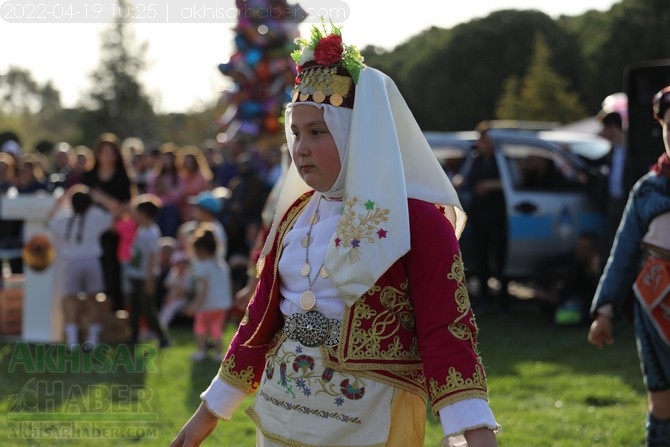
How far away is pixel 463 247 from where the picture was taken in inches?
426

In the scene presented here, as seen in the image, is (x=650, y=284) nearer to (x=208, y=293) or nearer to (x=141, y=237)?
(x=208, y=293)

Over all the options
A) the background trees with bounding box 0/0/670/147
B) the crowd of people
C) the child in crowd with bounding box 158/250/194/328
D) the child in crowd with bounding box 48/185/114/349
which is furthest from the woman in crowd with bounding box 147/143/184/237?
the background trees with bounding box 0/0/670/147

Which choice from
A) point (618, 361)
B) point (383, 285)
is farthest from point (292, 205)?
point (618, 361)

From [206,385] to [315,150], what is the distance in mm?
4961

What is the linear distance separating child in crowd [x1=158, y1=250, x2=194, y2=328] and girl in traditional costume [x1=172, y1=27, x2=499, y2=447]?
711 cm

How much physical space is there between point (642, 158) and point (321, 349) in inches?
259

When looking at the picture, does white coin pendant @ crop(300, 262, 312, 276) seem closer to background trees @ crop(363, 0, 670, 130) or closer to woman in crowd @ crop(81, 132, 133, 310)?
woman in crowd @ crop(81, 132, 133, 310)

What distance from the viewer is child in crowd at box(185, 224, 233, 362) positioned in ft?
27.7

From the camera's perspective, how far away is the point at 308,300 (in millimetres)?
2797

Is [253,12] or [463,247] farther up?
[253,12]

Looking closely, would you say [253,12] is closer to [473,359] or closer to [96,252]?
[96,252]

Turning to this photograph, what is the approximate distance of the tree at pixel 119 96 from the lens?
4309 centimetres

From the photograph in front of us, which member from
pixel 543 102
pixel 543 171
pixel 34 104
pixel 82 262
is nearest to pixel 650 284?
pixel 82 262

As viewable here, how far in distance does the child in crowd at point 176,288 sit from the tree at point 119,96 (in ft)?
108
